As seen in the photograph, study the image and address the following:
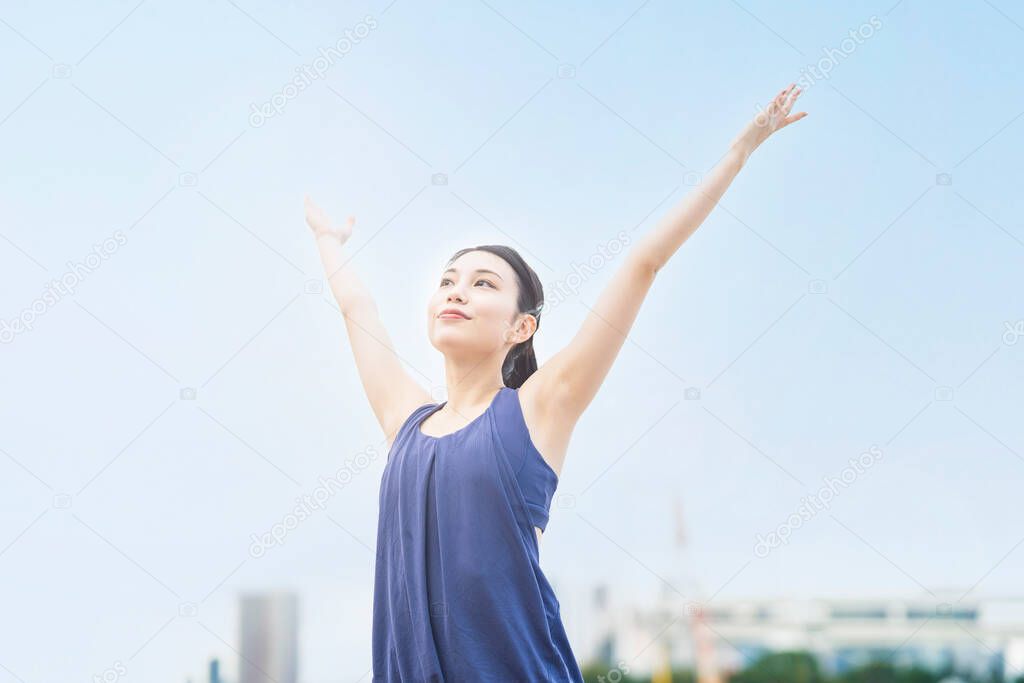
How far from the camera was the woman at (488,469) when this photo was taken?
1.10 meters

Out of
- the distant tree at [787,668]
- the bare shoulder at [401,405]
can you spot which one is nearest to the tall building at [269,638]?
the bare shoulder at [401,405]

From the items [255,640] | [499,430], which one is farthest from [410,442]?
[255,640]

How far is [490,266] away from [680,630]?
2.13 metres

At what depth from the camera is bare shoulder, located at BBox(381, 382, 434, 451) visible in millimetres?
1368

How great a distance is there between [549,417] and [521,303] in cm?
20

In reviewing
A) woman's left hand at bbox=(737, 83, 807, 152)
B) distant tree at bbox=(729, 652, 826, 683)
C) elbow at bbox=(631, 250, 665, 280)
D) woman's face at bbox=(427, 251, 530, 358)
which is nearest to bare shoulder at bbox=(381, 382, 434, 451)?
woman's face at bbox=(427, 251, 530, 358)

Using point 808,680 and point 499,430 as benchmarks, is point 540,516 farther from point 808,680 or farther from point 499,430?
point 808,680

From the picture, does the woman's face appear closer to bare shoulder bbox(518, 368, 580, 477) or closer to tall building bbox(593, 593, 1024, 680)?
bare shoulder bbox(518, 368, 580, 477)

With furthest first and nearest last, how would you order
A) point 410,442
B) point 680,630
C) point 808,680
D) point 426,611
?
point 808,680 → point 680,630 → point 410,442 → point 426,611

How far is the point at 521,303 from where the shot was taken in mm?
1350

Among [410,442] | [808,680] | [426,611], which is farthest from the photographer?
[808,680]

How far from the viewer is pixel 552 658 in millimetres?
1121

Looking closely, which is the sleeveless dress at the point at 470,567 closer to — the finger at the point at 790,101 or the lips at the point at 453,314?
the lips at the point at 453,314

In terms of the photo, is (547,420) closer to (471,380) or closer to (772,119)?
(471,380)
